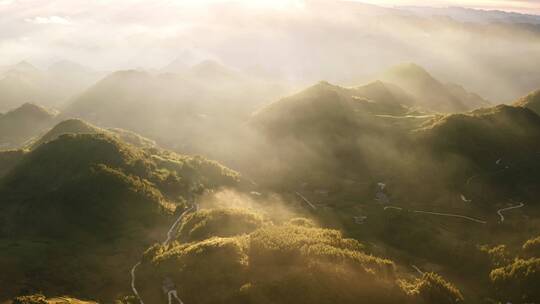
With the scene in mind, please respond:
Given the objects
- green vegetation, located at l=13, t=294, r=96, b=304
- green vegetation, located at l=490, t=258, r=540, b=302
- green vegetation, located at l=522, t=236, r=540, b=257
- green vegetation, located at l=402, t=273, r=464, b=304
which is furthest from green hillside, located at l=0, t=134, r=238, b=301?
green vegetation, located at l=522, t=236, r=540, b=257

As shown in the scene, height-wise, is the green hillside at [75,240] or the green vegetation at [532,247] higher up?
the green vegetation at [532,247]

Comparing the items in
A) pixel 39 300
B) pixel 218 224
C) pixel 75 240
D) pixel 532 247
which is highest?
pixel 39 300

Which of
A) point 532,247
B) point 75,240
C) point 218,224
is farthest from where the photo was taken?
point 75,240

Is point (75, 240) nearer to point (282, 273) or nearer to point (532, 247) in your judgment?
point (282, 273)

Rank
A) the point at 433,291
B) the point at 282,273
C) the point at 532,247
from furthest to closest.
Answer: the point at 532,247 < the point at 433,291 < the point at 282,273

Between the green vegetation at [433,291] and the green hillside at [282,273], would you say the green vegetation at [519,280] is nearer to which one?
the green vegetation at [433,291]

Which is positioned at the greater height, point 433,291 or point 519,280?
point 433,291

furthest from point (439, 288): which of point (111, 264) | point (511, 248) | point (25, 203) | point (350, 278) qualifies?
point (25, 203)

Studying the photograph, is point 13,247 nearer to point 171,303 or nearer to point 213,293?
point 171,303

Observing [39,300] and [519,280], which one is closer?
[39,300]

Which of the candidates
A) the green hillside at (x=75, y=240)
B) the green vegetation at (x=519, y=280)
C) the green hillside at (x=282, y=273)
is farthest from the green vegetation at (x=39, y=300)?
the green vegetation at (x=519, y=280)

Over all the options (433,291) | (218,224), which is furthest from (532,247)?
(218,224)
